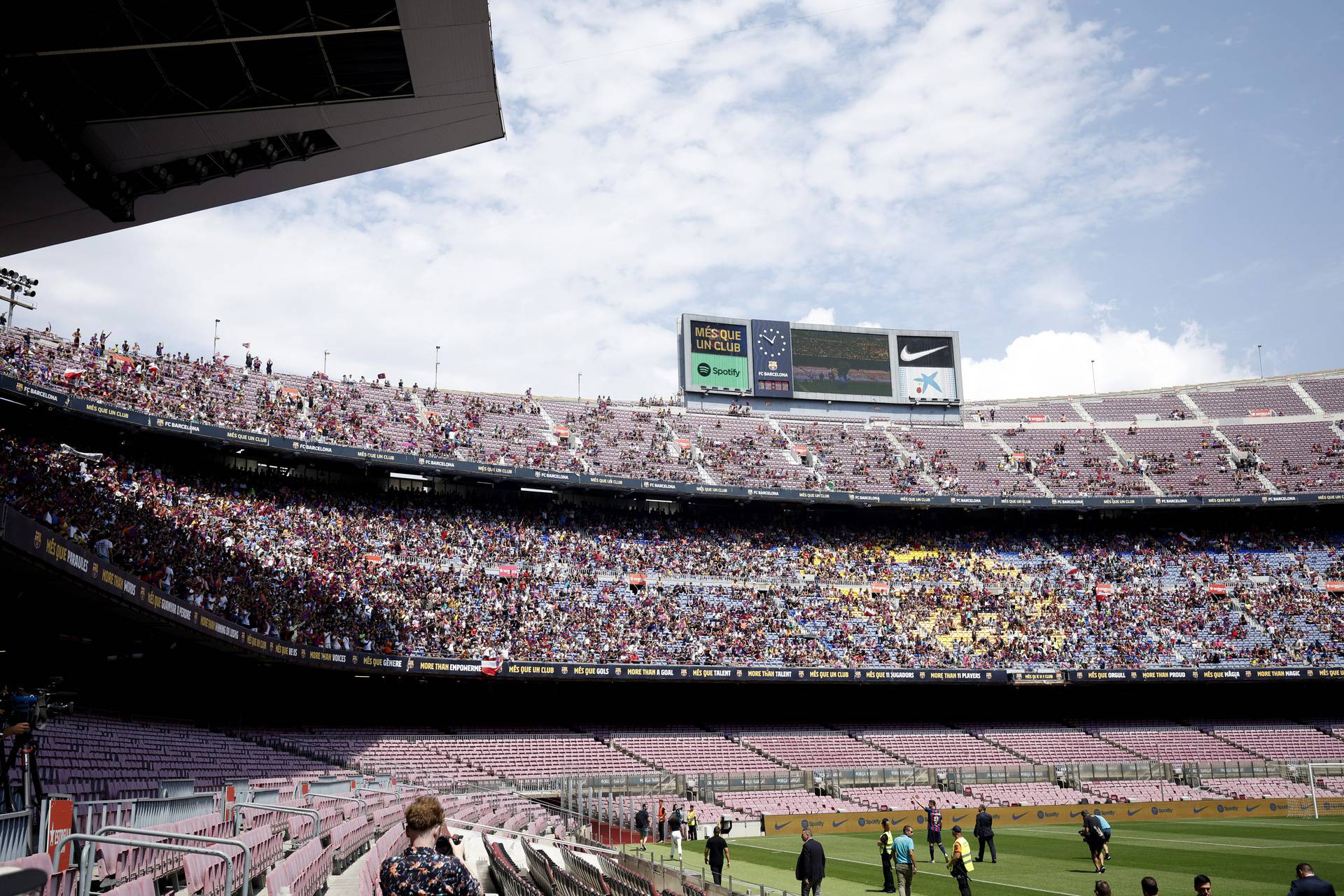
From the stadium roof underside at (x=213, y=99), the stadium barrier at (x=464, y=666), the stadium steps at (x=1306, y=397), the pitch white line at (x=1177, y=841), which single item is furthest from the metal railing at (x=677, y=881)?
the stadium steps at (x=1306, y=397)

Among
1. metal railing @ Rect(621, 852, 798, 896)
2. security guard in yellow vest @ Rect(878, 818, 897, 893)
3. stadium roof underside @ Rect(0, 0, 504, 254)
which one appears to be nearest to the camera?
metal railing @ Rect(621, 852, 798, 896)

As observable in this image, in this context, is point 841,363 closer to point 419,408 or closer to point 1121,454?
point 1121,454

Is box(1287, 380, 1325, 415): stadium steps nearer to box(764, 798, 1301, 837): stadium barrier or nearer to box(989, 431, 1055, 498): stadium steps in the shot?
box(989, 431, 1055, 498): stadium steps

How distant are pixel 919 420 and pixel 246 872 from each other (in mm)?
67239

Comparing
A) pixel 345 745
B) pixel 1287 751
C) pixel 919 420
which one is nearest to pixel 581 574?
pixel 345 745

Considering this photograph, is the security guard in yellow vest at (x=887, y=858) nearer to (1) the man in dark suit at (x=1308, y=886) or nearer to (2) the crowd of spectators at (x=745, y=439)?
(1) the man in dark suit at (x=1308, y=886)

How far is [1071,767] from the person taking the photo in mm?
44031

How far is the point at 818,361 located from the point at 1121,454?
20.6m

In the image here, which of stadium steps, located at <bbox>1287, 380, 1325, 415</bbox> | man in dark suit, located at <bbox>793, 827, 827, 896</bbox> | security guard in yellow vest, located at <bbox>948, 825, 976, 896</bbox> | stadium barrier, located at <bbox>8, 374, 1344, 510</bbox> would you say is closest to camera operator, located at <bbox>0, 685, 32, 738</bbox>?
man in dark suit, located at <bbox>793, 827, 827, 896</bbox>

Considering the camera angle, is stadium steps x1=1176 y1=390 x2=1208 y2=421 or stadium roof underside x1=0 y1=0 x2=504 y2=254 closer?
stadium roof underside x1=0 y1=0 x2=504 y2=254

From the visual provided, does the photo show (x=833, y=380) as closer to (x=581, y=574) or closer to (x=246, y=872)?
(x=581, y=574)

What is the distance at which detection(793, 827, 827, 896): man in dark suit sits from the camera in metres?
17.4

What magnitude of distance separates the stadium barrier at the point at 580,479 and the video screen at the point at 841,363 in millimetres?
13179

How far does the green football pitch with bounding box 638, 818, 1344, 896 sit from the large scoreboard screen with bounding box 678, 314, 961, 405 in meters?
38.2
